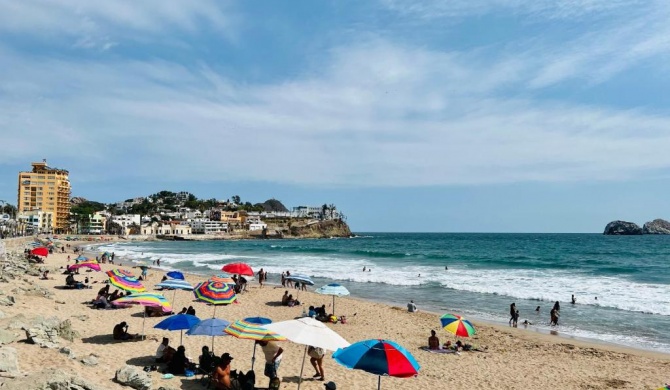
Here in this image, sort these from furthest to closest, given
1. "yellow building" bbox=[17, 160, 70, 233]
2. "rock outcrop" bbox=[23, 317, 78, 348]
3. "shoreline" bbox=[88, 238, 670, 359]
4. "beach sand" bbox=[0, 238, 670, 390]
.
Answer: "yellow building" bbox=[17, 160, 70, 233] < "shoreline" bbox=[88, 238, 670, 359] < "beach sand" bbox=[0, 238, 670, 390] < "rock outcrop" bbox=[23, 317, 78, 348]

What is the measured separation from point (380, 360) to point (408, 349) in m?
8.37

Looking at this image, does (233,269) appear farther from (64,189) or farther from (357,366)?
(64,189)

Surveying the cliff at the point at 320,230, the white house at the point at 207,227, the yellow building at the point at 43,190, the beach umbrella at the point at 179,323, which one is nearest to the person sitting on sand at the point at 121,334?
the beach umbrella at the point at 179,323

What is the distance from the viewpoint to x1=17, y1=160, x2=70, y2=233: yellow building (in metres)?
116

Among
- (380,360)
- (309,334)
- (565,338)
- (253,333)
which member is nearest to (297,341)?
(309,334)

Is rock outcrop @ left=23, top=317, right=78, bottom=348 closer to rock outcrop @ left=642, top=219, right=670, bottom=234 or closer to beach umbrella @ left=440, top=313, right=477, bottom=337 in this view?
beach umbrella @ left=440, top=313, right=477, bottom=337

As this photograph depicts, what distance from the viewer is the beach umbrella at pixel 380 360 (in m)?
7.02

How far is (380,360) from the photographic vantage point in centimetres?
710

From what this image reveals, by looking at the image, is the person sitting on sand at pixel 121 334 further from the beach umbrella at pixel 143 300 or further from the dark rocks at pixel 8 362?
the dark rocks at pixel 8 362

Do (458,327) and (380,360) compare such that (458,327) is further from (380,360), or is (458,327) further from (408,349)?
(380,360)

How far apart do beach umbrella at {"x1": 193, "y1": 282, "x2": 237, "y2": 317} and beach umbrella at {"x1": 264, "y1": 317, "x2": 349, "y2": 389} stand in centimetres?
543

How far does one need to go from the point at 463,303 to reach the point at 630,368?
12091 millimetres

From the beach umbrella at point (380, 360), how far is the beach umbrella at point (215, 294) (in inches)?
279

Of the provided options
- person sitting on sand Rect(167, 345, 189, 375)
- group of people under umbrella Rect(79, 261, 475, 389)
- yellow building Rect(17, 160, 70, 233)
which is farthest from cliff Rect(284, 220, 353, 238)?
person sitting on sand Rect(167, 345, 189, 375)
